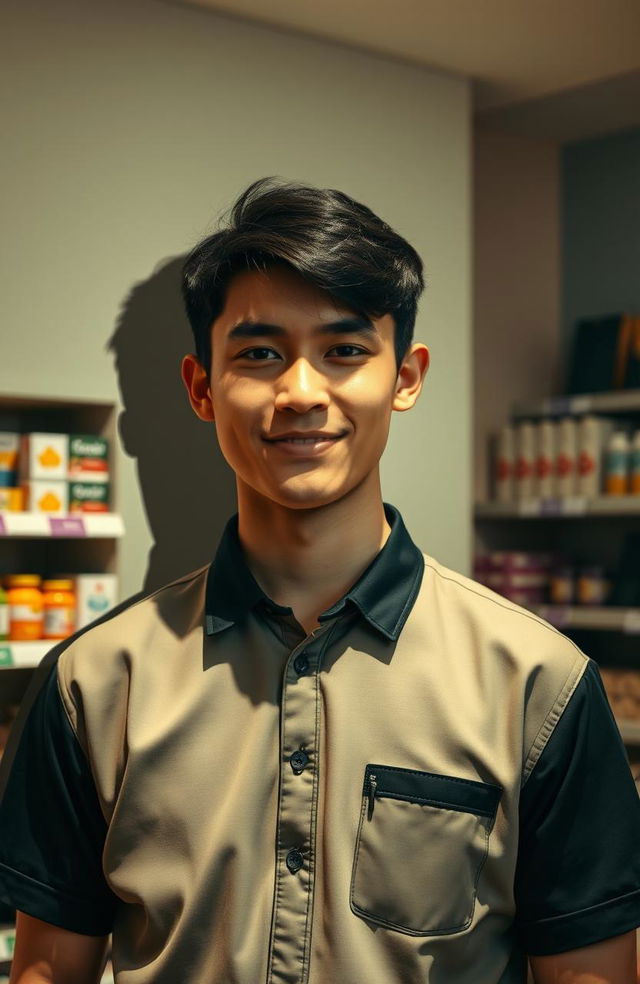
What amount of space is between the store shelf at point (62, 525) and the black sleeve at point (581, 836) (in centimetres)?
153

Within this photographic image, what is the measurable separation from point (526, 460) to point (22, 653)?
8.50 feet

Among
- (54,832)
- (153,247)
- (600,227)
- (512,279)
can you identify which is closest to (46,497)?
(153,247)

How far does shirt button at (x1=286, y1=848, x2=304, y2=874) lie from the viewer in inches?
63.7

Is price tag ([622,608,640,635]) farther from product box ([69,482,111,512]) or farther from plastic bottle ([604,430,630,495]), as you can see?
product box ([69,482,111,512])

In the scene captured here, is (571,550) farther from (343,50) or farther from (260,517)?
(260,517)

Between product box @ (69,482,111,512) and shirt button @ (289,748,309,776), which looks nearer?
shirt button @ (289,748,309,776)

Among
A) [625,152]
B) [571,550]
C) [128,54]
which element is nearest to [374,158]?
[128,54]

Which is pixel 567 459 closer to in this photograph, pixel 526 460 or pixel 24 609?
pixel 526 460

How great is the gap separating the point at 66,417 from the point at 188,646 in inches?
60.5

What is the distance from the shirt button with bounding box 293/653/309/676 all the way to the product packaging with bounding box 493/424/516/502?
3.33 m

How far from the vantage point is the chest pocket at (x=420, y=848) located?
5.22 ft

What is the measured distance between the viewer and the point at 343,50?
11.6 ft

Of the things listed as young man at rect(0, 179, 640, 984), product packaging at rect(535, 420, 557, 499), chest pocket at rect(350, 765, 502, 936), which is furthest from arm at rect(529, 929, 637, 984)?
product packaging at rect(535, 420, 557, 499)

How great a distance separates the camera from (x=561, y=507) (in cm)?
468
